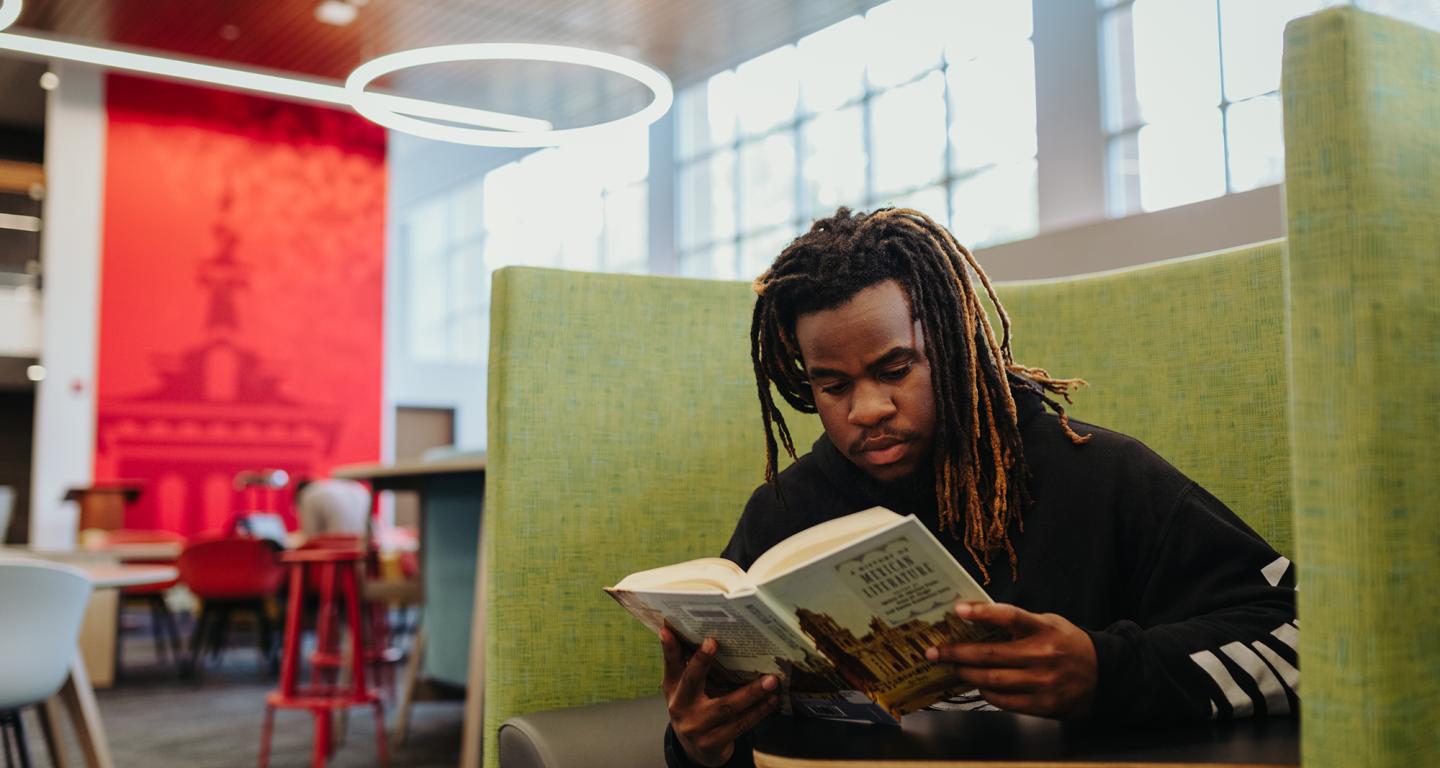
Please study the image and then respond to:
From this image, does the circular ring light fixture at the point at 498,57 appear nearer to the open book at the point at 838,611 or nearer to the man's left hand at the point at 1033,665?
the open book at the point at 838,611

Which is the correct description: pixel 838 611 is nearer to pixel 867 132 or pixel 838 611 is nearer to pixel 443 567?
pixel 443 567

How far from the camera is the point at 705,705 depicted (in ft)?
3.75

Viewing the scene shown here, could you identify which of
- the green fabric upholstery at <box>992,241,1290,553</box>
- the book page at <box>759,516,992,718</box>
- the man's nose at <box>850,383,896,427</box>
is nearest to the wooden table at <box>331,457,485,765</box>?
the green fabric upholstery at <box>992,241,1290,553</box>

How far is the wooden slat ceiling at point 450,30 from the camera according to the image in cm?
859

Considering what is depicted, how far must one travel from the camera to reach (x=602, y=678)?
5.74 ft

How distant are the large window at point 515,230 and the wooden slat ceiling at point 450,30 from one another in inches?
49.7

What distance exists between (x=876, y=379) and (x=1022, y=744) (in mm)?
437

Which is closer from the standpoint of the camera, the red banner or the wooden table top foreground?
the wooden table top foreground

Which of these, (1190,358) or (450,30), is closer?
(1190,358)

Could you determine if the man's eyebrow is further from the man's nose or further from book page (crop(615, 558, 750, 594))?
book page (crop(615, 558, 750, 594))

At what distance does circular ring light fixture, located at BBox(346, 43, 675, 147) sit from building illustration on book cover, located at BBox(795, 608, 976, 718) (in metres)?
4.47

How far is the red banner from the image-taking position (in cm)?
967

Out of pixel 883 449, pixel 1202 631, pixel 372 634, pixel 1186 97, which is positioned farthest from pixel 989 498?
pixel 1186 97

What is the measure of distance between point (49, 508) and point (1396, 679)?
10115 millimetres
